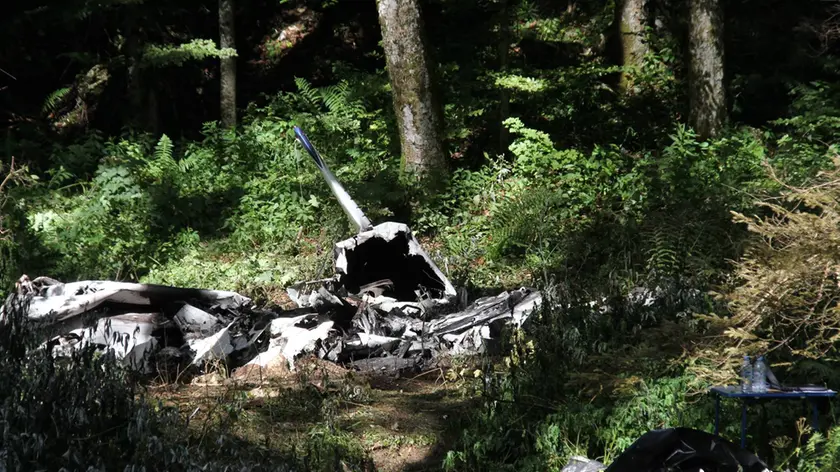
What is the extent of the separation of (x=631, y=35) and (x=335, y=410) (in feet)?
34.9

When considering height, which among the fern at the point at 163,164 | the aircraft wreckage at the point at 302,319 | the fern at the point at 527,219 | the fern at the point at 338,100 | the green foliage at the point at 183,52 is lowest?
the aircraft wreckage at the point at 302,319

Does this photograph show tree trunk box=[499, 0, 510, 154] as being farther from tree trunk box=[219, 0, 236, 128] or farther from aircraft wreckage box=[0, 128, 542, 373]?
aircraft wreckage box=[0, 128, 542, 373]

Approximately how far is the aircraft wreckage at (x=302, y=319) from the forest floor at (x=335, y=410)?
264mm

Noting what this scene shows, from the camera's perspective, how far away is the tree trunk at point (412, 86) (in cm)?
1125

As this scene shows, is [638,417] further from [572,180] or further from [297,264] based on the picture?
[572,180]

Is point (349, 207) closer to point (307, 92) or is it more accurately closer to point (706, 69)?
point (706, 69)

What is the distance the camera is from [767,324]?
16.2ft

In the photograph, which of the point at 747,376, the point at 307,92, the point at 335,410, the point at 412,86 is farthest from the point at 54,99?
the point at 747,376

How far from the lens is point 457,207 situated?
11469mm

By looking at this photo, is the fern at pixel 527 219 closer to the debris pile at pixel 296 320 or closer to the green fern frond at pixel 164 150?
the debris pile at pixel 296 320

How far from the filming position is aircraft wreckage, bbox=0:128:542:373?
6734 mm

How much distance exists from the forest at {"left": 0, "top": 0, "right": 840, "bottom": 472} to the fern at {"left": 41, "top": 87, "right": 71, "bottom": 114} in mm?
71

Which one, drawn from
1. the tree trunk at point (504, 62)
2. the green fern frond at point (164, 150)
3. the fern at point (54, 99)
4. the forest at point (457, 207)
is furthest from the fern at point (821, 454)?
the fern at point (54, 99)

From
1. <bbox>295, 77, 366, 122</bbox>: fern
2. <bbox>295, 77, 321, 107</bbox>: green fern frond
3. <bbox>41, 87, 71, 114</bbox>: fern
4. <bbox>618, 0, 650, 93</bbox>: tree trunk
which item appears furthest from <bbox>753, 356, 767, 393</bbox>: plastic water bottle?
<bbox>41, 87, 71, 114</bbox>: fern
